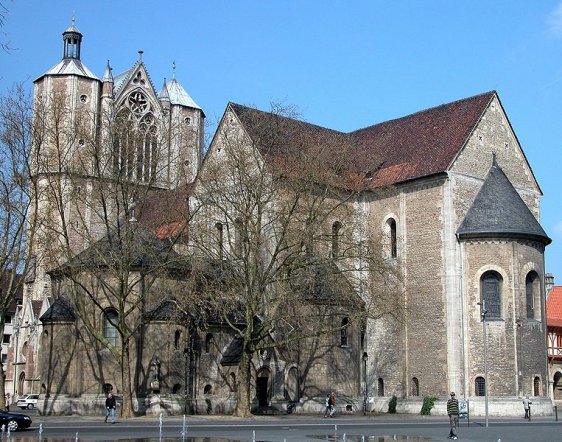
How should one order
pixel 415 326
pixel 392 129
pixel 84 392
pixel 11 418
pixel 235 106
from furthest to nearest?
pixel 392 129
pixel 235 106
pixel 415 326
pixel 84 392
pixel 11 418

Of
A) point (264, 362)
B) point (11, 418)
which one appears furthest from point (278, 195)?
point (11, 418)

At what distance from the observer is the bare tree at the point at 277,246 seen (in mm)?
40719

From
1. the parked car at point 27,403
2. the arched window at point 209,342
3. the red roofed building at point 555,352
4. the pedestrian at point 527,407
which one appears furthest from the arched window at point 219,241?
the red roofed building at point 555,352

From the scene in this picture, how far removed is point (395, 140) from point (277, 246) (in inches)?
718

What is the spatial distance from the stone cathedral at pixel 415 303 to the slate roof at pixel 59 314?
0.08 m

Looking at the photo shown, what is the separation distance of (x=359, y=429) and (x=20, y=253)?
1921cm

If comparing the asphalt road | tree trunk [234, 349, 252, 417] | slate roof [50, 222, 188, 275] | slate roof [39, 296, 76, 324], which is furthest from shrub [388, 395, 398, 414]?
slate roof [39, 296, 76, 324]

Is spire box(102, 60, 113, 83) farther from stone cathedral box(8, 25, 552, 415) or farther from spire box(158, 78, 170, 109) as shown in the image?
stone cathedral box(8, 25, 552, 415)

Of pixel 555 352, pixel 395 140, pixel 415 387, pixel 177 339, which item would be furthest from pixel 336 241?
pixel 555 352

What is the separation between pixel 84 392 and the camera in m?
45.1

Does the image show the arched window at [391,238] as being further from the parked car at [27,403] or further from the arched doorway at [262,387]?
the parked car at [27,403]

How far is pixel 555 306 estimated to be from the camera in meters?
77.1

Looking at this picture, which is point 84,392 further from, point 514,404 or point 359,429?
point 514,404

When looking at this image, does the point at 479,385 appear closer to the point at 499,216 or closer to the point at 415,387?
the point at 415,387
